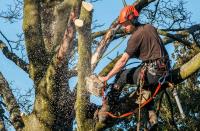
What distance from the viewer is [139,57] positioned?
5883mm

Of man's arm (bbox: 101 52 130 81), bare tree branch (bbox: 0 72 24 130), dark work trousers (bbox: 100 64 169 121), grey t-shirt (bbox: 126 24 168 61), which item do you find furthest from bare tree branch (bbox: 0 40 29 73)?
grey t-shirt (bbox: 126 24 168 61)

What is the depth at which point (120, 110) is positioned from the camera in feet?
19.6

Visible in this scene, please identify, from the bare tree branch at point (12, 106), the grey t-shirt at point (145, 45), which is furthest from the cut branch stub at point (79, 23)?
the bare tree branch at point (12, 106)

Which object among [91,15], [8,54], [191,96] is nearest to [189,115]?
[191,96]

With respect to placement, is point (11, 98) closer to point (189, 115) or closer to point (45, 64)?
A: point (45, 64)

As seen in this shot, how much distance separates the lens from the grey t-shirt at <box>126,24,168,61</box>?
5730 mm

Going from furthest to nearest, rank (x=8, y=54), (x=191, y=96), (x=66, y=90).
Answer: (x=191, y=96) < (x=8, y=54) < (x=66, y=90)

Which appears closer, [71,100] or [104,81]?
[104,81]

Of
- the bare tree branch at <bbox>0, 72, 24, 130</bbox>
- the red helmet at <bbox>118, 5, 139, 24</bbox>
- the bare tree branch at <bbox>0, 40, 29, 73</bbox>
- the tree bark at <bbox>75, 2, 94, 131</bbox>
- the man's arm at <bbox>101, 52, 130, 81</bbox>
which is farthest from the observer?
the bare tree branch at <bbox>0, 40, 29, 73</bbox>

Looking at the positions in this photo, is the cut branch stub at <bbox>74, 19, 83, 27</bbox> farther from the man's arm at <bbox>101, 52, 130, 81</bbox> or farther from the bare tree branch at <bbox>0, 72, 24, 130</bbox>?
the bare tree branch at <bbox>0, 72, 24, 130</bbox>

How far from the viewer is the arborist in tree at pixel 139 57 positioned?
5.75 m

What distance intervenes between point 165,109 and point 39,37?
4.67m

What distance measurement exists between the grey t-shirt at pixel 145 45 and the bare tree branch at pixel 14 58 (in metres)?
2.79

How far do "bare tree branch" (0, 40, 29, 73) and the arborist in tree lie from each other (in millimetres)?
2555
